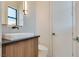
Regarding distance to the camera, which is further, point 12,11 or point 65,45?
point 65,45

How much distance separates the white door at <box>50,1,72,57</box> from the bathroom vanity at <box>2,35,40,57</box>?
28 centimetres

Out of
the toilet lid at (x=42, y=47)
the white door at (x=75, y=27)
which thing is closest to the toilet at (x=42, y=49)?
the toilet lid at (x=42, y=47)

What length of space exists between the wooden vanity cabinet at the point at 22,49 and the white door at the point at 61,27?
276 mm

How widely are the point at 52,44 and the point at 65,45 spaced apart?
0.18 m

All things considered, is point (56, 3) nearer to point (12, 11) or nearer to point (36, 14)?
point (36, 14)

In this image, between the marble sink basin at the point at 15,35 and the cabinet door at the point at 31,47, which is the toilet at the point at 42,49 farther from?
the marble sink basin at the point at 15,35

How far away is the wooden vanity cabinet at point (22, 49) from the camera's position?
123 centimetres

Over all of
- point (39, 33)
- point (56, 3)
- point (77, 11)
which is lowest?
point (39, 33)

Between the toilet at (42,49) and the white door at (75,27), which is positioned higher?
the white door at (75,27)

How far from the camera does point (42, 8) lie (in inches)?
59.0

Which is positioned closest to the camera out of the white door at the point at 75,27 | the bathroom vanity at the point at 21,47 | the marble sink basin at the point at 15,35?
the bathroom vanity at the point at 21,47

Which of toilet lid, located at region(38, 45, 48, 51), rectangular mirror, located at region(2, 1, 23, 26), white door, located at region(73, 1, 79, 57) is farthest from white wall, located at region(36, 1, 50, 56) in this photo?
white door, located at region(73, 1, 79, 57)

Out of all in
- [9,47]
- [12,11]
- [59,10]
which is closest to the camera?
[9,47]

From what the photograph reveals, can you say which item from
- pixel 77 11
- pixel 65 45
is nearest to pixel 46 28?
pixel 65 45
